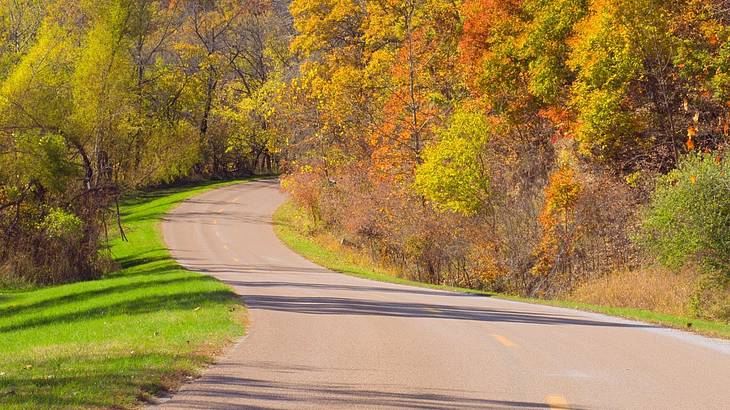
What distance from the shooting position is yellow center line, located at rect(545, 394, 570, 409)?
10383 millimetres

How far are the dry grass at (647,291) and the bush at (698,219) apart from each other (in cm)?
124

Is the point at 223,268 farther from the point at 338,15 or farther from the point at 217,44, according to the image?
the point at 217,44

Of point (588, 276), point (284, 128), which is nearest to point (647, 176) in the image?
point (588, 276)

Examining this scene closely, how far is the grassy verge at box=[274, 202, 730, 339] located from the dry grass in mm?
2524

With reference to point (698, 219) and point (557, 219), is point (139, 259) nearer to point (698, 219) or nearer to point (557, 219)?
point (557, 219)

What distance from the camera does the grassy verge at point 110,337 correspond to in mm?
11156

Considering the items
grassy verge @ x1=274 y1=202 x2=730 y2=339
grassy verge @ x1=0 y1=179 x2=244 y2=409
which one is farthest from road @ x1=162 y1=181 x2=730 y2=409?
grassy verge @ x1=274 y1=202 x2=730 y2=339

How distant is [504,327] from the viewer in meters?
19.5

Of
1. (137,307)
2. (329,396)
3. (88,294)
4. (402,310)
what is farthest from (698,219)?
(329,396)

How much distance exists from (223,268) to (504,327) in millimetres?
24058

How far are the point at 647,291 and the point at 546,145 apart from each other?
1764 cm

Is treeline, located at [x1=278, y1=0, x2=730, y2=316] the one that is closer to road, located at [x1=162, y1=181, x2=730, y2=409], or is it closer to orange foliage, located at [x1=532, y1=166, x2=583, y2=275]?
orange foliage, located at [x1=532, y1=166, x2=583, y2=275]

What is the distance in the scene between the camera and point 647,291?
3319cm

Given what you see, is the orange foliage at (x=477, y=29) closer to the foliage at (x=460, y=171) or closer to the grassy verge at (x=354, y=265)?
the foliage at (x=460, y=171)
